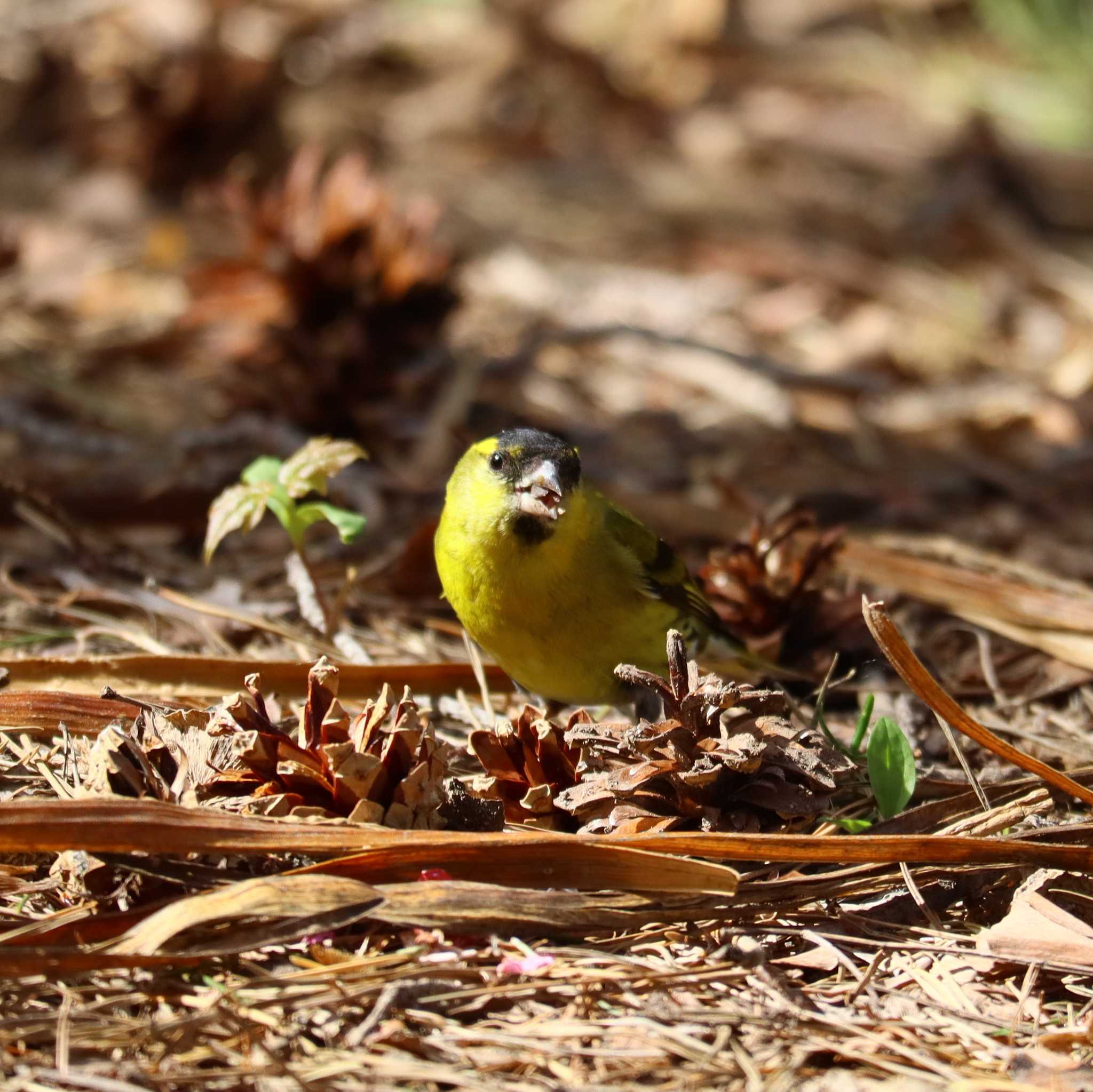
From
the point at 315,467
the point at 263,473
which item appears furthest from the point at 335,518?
the point at 263,473

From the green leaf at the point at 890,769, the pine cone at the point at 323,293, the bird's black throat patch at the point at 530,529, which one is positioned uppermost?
the pine cone at the point at 323,293

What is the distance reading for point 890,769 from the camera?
3033 mm

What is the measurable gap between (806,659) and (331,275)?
275 cm

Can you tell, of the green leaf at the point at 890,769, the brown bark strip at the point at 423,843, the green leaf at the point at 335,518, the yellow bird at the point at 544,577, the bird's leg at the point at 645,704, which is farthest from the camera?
the bird's leg at the point at 645,704

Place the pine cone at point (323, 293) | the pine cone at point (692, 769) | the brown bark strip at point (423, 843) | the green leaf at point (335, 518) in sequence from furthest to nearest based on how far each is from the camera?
the pine cone at point (323, 293) < the green leaf at point (335, 518) < the pine cone at point (692, 769) < the brown bark strip at point (423, 843)

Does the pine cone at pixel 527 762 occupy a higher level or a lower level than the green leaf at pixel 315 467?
lower

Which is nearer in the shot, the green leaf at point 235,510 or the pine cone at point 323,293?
the green leaf at point 235,510

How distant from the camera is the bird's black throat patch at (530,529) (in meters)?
3.54

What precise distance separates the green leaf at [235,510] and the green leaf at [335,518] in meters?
0.11

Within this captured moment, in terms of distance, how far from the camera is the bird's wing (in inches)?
151

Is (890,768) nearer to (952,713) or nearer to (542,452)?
(952,713)

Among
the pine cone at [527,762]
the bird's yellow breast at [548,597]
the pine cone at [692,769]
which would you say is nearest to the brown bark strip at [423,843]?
the pine cone at [692,769]

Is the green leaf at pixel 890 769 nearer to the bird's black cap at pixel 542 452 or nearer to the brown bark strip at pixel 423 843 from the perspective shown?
the brown bark strip at pixel 423 843

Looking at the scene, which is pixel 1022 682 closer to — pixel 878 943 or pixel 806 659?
pixel 806 659
